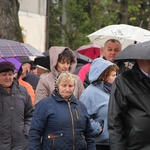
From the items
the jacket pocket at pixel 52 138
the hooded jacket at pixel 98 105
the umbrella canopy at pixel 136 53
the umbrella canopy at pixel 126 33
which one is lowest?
the jacket pocket at pixel 52 138

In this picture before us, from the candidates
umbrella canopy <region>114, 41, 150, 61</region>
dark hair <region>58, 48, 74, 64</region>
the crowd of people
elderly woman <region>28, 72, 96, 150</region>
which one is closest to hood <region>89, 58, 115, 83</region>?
the crowd of people

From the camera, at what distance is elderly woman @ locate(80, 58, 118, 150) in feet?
Answer: 18.8

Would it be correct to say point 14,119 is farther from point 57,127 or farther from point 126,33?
point 126,33

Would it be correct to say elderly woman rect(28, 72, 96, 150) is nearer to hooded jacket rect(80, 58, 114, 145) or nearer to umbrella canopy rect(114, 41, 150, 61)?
hooded jacket rect(80, 58, 114, 145)

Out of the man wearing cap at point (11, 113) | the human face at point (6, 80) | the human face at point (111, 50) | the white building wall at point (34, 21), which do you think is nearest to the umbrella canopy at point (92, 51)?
the human face at point (111, 50)

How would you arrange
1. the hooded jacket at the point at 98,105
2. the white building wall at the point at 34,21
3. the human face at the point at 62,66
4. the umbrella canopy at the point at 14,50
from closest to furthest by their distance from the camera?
the umbrella canopy at the point at 14,50
the hooded jacket at the point at 98,105
the human face at the point at 62,66
the white building wall at the point at 34,21

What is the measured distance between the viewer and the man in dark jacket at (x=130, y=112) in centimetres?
466

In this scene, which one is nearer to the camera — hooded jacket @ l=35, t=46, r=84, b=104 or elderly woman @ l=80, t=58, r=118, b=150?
elderly woman @ l=80, t=58, r=118, b=150

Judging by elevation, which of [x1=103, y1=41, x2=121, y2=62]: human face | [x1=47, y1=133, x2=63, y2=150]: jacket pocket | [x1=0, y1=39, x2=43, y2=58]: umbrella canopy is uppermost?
[x1=0, y1=39, x2=43, y2=58]: umbrella canopy

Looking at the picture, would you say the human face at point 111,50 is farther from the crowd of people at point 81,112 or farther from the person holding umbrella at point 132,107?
the person holding umbrella at point 132,107

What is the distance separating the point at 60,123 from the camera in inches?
212

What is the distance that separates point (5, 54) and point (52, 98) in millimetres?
678

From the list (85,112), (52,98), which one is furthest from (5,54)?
(85,112)

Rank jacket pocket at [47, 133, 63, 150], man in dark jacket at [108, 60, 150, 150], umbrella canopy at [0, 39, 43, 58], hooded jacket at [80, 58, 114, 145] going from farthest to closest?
hooded jacket at [80, 58, 114, 145]
umbrella canopy at [0, 39, 43, 58]
jacket pocket at [47, 133, 63, 150]
man in dark jacket at [108, 60, 150, 150]
